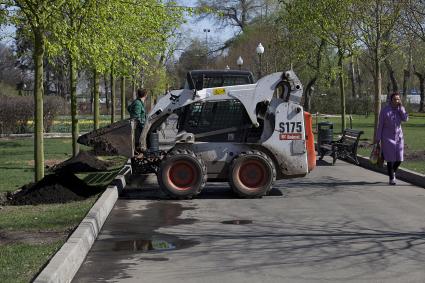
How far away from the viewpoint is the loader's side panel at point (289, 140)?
38.8ft

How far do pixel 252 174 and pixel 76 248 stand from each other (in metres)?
5.33

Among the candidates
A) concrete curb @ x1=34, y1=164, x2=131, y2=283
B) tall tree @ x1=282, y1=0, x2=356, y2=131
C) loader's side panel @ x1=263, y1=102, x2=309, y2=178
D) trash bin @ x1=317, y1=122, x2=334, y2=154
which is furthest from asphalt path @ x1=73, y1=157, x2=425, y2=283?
tall tree @ x1=282, y1=0, x2=356, y2=131

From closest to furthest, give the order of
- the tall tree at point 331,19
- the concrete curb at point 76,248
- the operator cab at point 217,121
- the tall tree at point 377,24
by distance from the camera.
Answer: the concrete curb at point 76,248 < the operator cab at point 217,121 < the tall tree at point 377,24 < the tall tree at point 331,19

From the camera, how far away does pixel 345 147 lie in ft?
58.3

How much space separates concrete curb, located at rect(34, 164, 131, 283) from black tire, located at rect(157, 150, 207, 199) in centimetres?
127

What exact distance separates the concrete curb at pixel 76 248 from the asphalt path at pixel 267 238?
0.12m

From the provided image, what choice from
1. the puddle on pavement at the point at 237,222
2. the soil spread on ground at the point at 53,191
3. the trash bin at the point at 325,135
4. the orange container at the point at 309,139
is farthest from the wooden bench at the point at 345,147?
the puddle on pavement at the point at 237,222

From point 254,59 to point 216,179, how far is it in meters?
38.2

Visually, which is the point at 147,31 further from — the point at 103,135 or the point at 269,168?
the point at 269,168

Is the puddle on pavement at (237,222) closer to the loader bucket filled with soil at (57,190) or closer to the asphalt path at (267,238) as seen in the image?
the asphalt path at (267,238)

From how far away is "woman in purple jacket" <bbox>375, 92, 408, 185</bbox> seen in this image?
1334 centimetres

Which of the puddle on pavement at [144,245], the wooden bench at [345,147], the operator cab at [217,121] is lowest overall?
the puddle on pavement at [144,245]

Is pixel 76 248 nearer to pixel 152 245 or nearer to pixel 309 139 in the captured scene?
pixel 152 245

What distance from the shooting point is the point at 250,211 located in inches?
416
